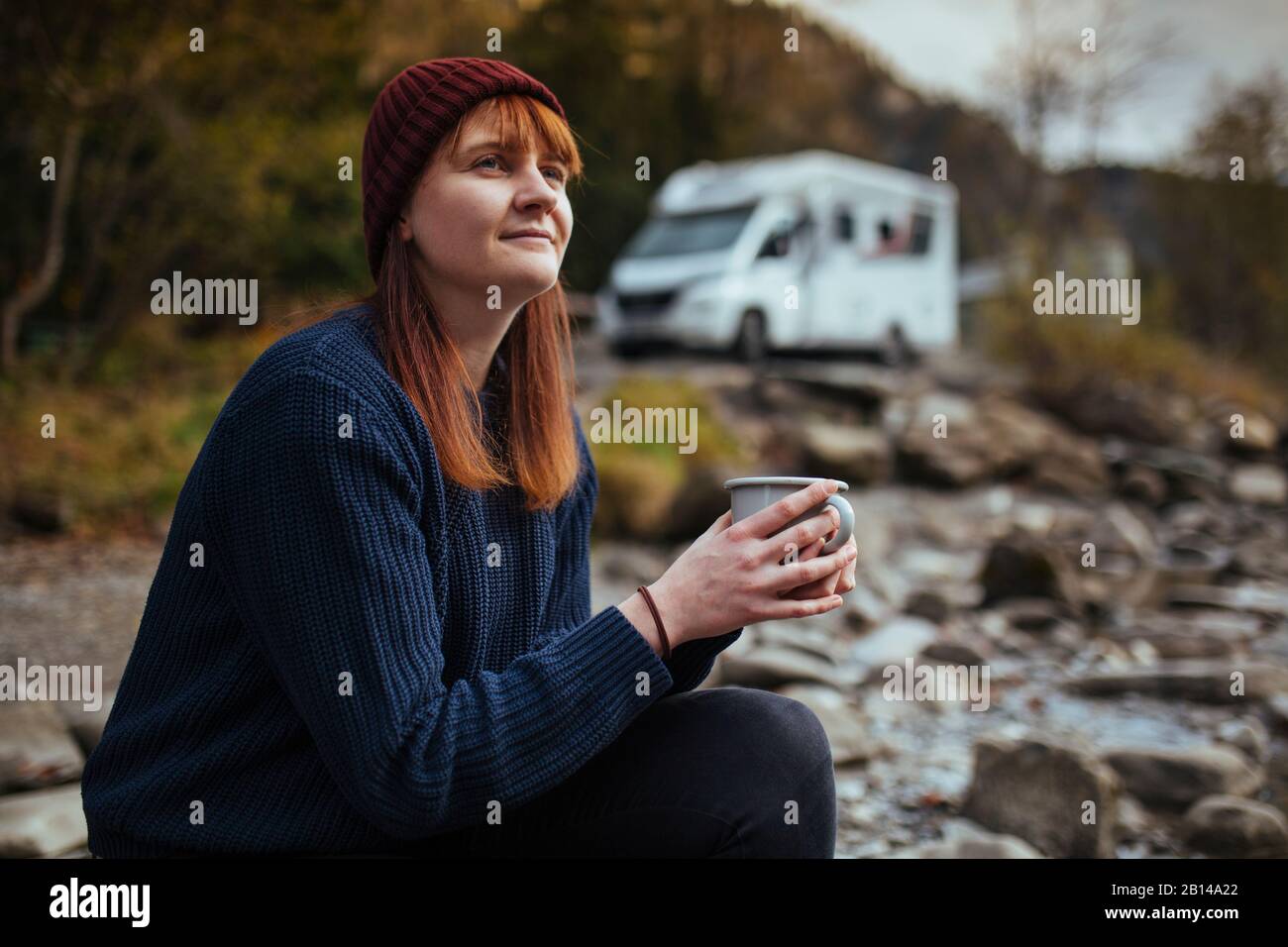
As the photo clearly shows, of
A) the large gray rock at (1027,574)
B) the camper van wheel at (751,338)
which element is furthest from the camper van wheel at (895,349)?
the large gray rock at (1027,574)

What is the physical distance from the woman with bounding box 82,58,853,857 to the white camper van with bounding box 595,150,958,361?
32.8ft

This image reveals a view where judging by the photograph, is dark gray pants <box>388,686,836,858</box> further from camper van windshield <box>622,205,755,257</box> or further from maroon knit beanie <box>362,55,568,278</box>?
camper van windshield <box>622,205,755,257</box>

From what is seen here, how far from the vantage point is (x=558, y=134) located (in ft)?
6.22

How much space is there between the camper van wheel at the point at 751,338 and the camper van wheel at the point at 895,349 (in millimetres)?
2998

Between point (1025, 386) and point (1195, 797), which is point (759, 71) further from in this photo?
point (1195, 797)

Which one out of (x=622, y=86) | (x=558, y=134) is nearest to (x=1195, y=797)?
(x=558, y=134)

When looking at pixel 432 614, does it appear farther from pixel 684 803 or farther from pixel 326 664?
pixel 684 803

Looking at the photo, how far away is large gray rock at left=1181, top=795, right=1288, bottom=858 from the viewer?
337 centimetres

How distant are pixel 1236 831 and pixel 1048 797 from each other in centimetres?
59

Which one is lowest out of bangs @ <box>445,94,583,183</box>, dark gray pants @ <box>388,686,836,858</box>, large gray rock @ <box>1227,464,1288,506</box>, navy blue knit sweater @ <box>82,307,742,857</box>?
dark gray pants @ <box>388,686,836,858</box>

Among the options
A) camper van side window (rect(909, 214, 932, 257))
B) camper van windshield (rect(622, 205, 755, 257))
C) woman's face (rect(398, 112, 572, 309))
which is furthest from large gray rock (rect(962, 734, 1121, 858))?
camper van side window (rect(909, 214, 932, 257))

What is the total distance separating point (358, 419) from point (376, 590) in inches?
9.3

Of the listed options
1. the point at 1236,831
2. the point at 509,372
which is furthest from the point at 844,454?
the point at 509,372

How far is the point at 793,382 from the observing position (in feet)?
38.2
